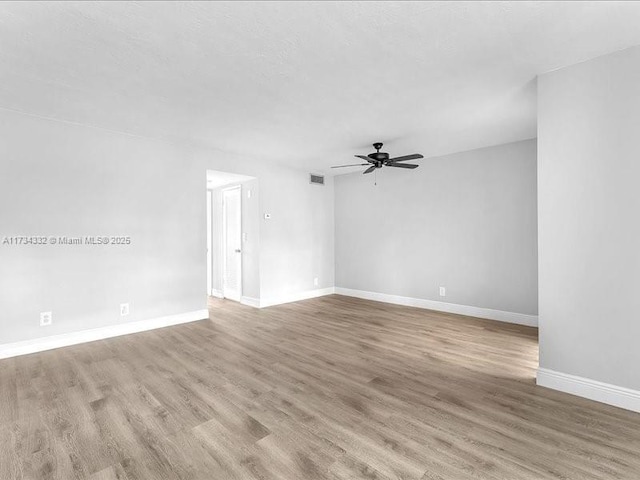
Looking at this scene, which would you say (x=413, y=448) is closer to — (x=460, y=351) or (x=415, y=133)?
(x=460, y=351)

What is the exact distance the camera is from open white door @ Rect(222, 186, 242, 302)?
6145mm

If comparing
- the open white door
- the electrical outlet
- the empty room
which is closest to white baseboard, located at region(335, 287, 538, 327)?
the empty room

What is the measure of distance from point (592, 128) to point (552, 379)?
6.65 feet

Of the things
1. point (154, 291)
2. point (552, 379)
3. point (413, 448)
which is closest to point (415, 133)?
point (552, 379)

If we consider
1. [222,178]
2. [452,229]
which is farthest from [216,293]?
[452,229]

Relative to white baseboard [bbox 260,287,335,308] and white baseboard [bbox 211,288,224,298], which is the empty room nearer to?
white baseboard [bbox 260,287,335,308]

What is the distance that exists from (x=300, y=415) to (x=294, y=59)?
2.64 meters

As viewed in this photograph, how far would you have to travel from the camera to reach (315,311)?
540 cm

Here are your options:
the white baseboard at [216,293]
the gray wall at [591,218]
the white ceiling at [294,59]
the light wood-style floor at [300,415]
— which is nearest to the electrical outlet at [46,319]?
the light wood-style floor at [300,415]

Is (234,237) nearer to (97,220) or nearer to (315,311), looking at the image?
(315,311)

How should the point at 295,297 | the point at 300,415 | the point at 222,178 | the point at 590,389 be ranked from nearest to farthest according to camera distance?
1. the point at 300,415
2. the point at 590,389
3. the point at 222,178
4. the point at 295,297

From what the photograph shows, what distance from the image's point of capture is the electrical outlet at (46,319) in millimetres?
3545

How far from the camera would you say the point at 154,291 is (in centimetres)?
441

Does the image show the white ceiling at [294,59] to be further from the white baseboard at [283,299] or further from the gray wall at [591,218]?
the white baseboard at [283,299]
